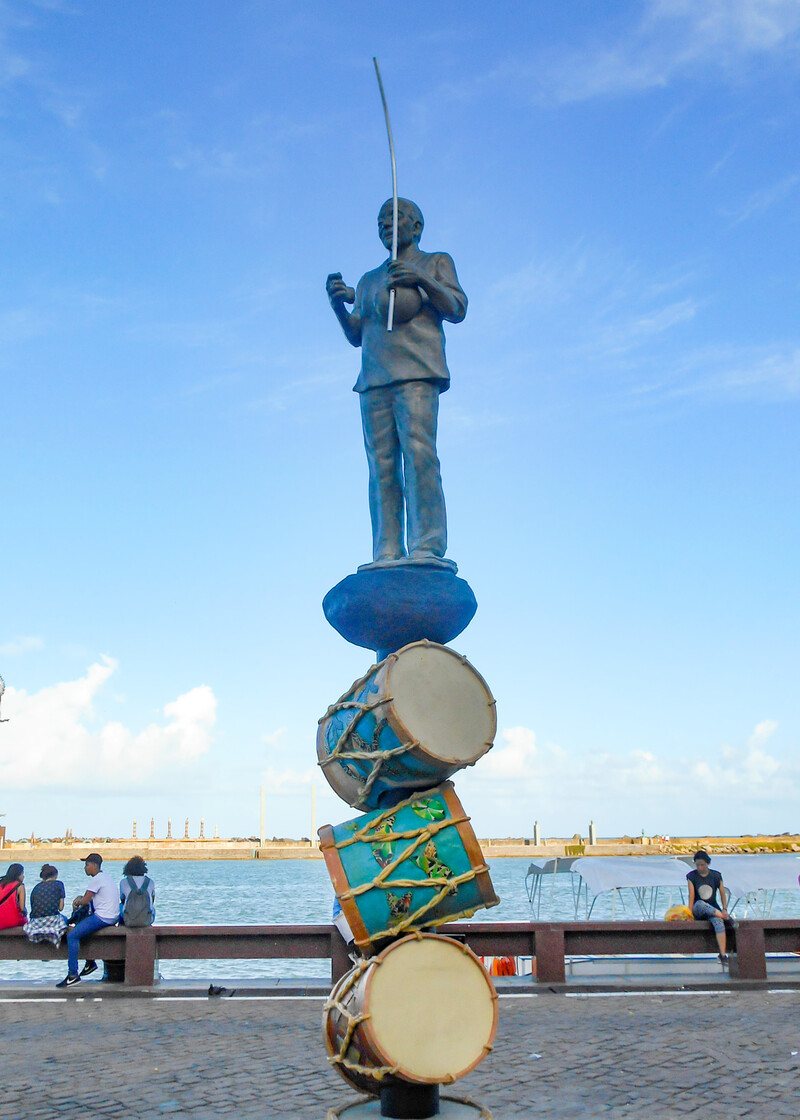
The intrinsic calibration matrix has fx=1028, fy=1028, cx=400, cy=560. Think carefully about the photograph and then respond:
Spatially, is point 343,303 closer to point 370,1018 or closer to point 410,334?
point 410,334

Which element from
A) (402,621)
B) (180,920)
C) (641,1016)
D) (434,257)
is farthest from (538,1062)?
(180,920)

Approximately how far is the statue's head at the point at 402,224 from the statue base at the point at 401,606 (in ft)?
8.60

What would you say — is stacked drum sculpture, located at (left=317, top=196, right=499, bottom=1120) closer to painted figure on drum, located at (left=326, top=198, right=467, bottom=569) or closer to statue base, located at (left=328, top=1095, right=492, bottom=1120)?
statue base, located at (left=328, top=1095, right=492, bottom=1120)

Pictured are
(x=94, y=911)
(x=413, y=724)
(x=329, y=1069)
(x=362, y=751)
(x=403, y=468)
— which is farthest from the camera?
(x=94, y=911)

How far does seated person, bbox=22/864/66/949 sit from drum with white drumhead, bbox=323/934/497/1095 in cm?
850

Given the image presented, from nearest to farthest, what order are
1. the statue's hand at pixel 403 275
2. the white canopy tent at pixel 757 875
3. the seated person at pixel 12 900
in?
the statue's hand at pixel 403 275
the seated person at pixel 12 900
the white canopy tent at pixel 757 875

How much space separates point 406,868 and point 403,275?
4.11 meters

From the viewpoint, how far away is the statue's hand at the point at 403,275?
6.98 meters

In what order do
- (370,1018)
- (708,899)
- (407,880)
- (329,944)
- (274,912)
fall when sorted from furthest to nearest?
1. (274,912)
2. (708,899)
3. (329,944)
4. (407,880)
5. (370,1018)

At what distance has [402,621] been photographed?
239 inches

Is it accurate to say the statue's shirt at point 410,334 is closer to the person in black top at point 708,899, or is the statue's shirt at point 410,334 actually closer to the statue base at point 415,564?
the statue base at point 415,564

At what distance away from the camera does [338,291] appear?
25.1ft

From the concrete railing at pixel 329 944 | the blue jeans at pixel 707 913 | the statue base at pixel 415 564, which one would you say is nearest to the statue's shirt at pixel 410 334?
the statue base at pixel 415 564

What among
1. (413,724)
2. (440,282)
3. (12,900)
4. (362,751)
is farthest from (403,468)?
(12,900)
